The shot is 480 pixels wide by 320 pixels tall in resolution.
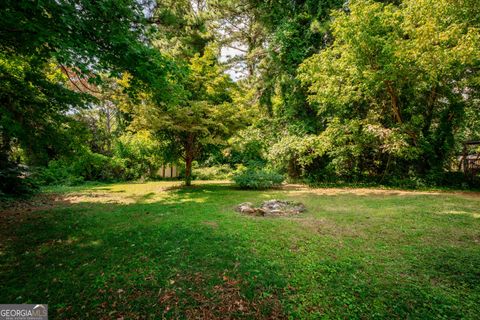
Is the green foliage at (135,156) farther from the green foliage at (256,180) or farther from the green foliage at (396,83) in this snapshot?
the green foliage at (396,83)

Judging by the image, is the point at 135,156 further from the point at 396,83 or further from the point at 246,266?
the point at 396,83

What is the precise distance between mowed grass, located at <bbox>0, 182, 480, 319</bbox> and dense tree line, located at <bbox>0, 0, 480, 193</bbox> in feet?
9.81

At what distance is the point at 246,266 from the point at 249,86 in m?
17.1

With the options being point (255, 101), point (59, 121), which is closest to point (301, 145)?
point (255, 101)

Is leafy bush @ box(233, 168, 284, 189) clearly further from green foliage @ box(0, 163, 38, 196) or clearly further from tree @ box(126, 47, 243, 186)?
green foliage @ box(0, 163, 38, 196)

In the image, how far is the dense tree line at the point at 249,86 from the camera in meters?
4.23

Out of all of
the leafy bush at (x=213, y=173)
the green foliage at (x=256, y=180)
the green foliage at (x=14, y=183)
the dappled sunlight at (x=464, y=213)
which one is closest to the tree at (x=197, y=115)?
the green foliage at (x=256, y=180)

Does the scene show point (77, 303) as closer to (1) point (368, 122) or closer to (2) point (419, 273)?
(2) point (419, 273)

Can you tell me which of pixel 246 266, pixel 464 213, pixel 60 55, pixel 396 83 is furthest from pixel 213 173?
pixel 60 55

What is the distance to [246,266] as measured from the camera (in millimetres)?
3607

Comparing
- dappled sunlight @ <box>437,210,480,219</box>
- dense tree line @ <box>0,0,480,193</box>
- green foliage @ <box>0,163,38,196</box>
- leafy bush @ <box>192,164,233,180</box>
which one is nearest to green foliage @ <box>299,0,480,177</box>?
dense tree line @ <box>0,0,480,193</box>

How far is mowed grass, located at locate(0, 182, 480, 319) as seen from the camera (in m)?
2.83

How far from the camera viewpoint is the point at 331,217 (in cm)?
620

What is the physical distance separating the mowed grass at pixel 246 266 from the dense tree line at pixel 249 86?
299cm
